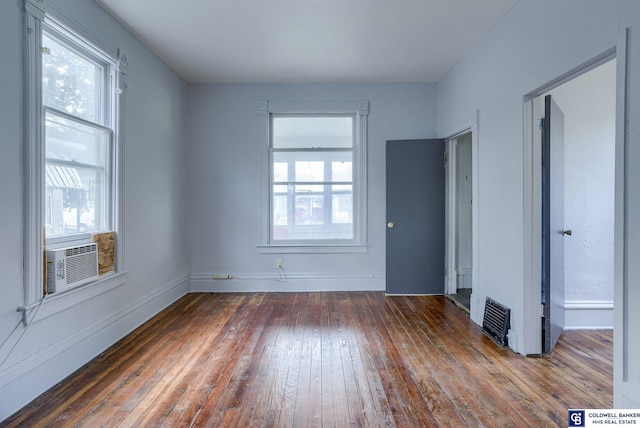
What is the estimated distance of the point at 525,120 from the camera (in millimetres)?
2730

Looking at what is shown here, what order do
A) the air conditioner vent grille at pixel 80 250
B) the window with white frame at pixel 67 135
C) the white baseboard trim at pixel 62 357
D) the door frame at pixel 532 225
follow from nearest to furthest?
1. the white baseboard trim at pixel 62 357
2. the window with white frame at pixel 67 135
3. the air conditioner vent grille at pixel 80 250
4. the door frame at pixel 532 225

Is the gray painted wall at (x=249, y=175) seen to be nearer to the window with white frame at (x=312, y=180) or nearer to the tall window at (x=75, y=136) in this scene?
the window with white frame at (x=312, y=180)

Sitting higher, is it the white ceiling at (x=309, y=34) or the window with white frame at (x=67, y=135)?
the white ceiling at (x=309, y=34)

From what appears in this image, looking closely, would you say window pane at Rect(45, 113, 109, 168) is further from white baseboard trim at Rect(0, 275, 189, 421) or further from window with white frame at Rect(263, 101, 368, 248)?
window with white frame at Rect(263, 101, 368, 248)

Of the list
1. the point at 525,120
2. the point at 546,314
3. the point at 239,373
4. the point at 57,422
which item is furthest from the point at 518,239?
the point at 57,422

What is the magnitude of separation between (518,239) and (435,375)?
1.28 metres

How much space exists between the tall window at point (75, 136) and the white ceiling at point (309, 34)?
0.59 meters

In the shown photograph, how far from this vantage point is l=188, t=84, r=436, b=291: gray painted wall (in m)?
4.73

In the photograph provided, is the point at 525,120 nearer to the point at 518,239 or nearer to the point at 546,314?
the point at 518,239

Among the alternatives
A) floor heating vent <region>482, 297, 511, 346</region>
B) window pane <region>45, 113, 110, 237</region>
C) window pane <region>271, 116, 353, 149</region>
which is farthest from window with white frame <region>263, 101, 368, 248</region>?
window pane <region>45, 113, 110, 237</region>

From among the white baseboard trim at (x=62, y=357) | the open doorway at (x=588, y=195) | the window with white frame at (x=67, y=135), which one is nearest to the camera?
the white baseboard trim at (x=62, y=357)

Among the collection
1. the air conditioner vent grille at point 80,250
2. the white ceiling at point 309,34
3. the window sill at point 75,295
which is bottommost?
the window sill at point 75,295

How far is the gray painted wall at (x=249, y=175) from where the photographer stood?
4734mm

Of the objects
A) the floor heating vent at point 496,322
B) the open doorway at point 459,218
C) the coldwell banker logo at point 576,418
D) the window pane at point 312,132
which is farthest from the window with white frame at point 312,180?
the coldwell banker logo at point 576,418
